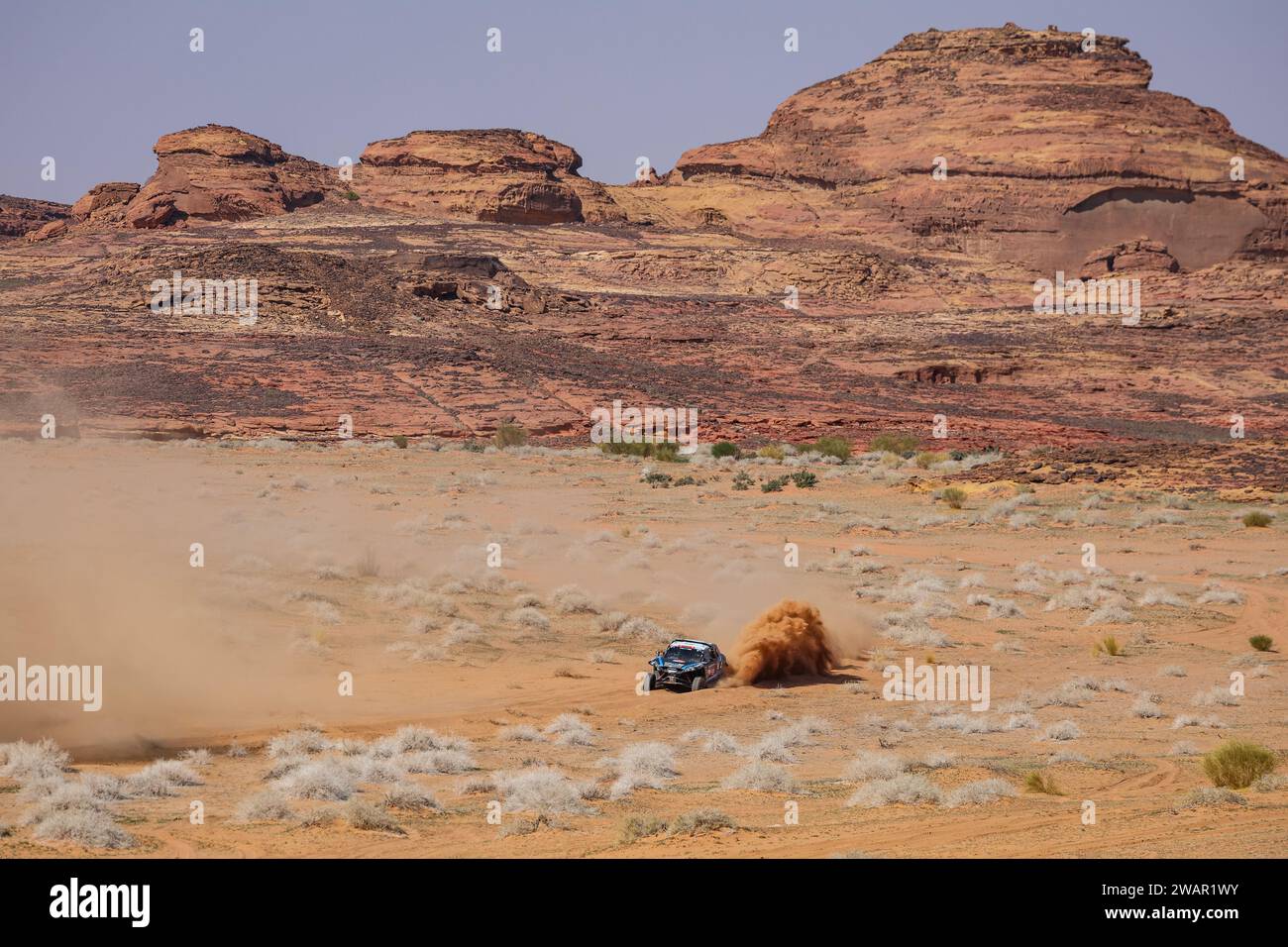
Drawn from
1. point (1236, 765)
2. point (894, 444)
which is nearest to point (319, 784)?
point (1236, 765)

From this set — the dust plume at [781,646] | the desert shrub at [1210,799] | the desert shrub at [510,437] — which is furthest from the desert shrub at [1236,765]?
the desert shrub at [510,437]

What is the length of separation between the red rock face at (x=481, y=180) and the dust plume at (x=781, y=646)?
95.1 meters

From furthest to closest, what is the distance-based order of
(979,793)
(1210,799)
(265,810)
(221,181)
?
1. (221,181)
2. (979,793)
3. (1210,799)
4. (265,810)

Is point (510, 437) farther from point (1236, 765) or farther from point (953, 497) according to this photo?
point (1236, 765)

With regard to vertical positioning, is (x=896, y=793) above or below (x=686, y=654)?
below

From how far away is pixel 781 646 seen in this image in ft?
60.2

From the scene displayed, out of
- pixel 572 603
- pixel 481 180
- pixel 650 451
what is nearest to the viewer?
pixel 572 603

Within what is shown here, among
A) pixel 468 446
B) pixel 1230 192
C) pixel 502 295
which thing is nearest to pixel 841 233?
pixel 1230 192

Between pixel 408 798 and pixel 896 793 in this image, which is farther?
pixel 896 793

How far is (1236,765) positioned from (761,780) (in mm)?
4379

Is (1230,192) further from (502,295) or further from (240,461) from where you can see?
(240,461)

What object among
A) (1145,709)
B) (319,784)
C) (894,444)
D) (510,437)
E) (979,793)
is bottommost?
(1145,709)

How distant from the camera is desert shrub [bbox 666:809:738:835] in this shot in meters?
10.1

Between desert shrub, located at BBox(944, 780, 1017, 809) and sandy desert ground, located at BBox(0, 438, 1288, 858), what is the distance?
31 mm
